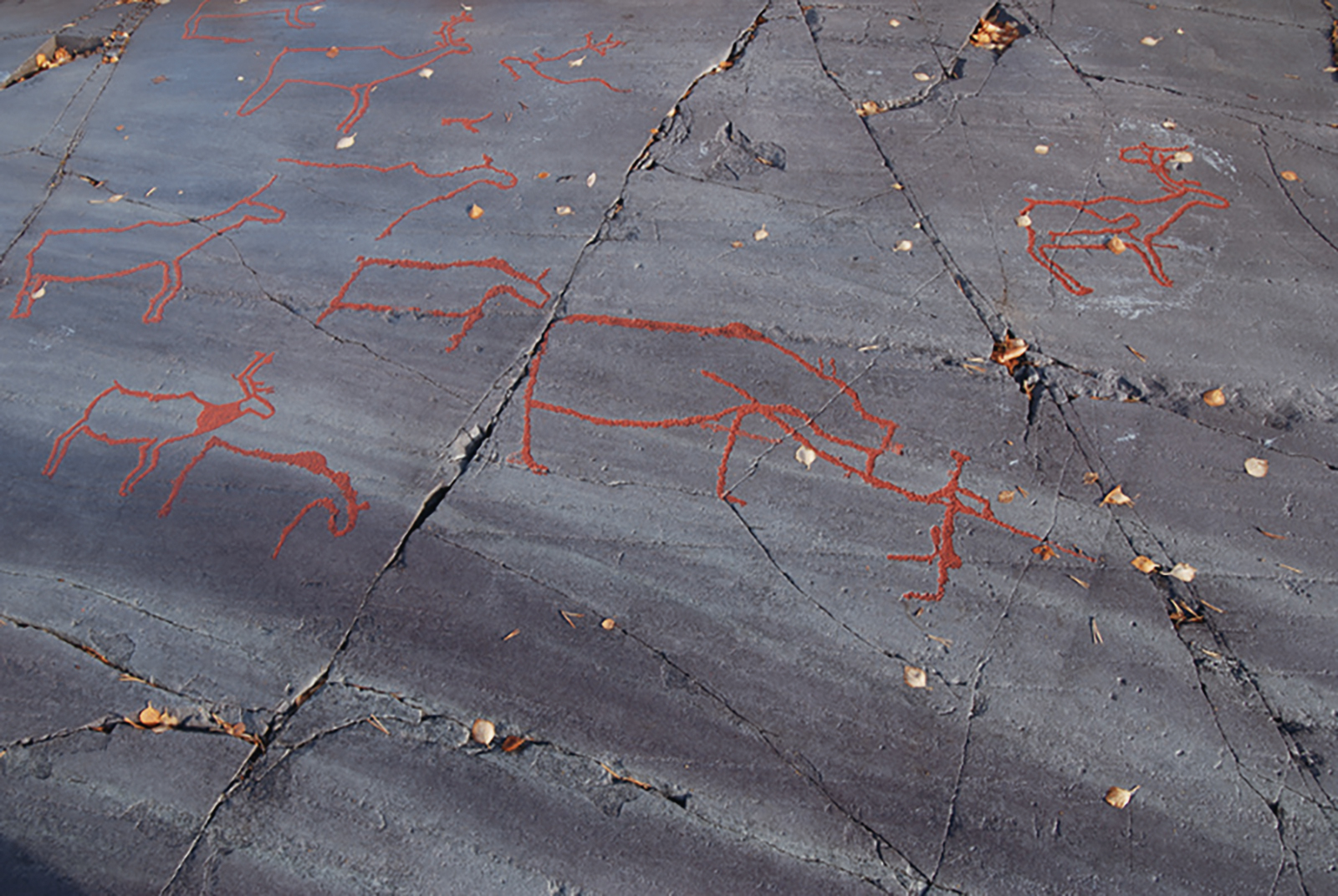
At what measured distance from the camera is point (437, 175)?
4.87 m

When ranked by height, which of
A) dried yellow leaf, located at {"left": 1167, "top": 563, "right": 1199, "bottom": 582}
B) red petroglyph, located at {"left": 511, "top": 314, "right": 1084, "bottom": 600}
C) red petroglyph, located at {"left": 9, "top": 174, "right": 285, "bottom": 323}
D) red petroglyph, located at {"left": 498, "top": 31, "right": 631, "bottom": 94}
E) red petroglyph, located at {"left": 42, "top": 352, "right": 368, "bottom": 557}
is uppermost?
red petroglyph, located at {"left": 498, "top": 31, "right": 631, "bottom": 94}

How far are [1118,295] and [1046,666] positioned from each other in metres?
2.18

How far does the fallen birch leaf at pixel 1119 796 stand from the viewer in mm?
2512

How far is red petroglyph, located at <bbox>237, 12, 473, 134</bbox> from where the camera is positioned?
18.3 ft

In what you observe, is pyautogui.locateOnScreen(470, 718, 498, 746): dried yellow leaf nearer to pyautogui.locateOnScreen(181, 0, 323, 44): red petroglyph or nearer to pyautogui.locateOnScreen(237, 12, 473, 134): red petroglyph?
pyautogui.locateOnScreen(237, 12, 473, 134): red petroglyph

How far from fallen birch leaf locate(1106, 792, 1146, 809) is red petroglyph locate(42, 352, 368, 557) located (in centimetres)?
294

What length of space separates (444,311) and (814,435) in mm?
2017

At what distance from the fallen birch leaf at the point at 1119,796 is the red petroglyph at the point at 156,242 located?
4.76 meters

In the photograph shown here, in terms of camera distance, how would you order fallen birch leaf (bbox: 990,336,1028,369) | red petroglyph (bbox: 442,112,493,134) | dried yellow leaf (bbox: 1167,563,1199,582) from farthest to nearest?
1. red petroglyph (bbox: 442,112,493,134)
2. fallen birch leaf (bbox: 990,336,1028,369)
3. dried yellow leaf (bbox: 1167,563,1199,582)

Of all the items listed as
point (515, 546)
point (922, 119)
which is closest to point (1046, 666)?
point (515, 546)

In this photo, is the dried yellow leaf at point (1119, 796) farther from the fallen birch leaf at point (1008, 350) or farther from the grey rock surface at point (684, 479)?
the fallen birch leaf at point (1008, 350)

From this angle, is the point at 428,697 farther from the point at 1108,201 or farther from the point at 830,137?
the point at 1108,201

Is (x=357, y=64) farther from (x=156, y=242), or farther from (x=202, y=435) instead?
(x=202, y=435)

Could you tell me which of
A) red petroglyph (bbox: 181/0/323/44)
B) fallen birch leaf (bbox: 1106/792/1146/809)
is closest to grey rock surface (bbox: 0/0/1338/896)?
fallen birch leaf (bbox: 1106/792/1146/809)
